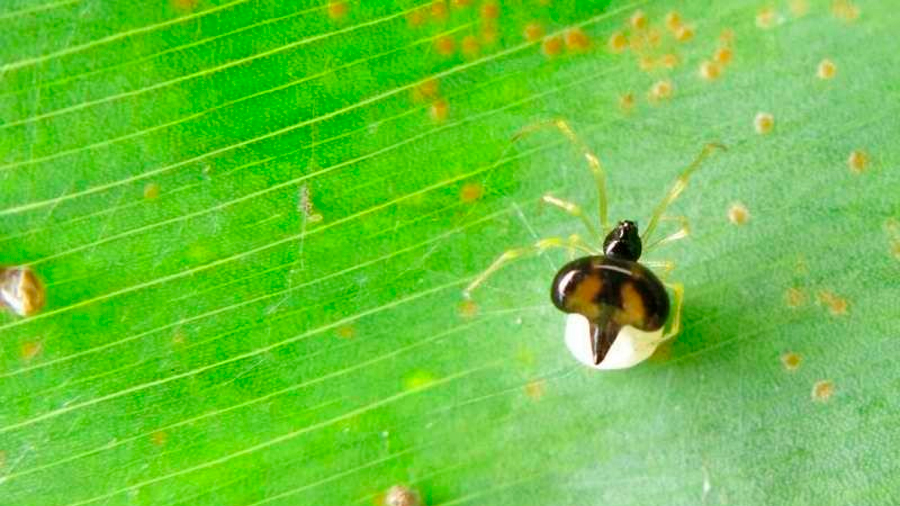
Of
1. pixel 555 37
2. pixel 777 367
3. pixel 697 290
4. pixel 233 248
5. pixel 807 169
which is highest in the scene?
pixel 555 37

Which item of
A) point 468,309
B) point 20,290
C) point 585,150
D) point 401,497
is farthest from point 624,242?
point 20,290

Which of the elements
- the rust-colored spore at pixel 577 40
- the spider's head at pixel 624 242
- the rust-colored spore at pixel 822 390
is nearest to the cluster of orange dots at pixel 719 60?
the rust-colored spore at pixel 577 40

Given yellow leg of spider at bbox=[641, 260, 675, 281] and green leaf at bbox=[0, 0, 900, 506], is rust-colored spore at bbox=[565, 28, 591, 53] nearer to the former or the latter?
green leaf at bbox=[0, 0, 900, 506]

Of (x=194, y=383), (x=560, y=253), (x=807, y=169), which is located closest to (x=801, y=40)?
(x=807, y=169)

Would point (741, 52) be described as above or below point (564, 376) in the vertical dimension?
above

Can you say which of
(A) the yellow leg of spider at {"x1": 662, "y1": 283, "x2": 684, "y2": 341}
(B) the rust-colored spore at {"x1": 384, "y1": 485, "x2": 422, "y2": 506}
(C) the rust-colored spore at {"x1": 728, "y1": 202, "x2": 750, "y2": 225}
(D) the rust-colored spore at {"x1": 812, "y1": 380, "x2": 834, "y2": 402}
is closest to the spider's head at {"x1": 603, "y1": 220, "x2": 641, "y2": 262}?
(A) the yellow leg of spider at {"x1": 662, "y1": 283, "x2": 684, "y2": 341}

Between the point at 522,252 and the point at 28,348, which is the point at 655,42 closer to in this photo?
the point at 522,252

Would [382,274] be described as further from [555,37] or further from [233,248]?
[555,37]
